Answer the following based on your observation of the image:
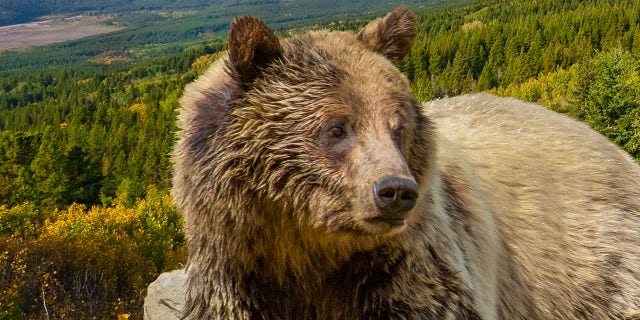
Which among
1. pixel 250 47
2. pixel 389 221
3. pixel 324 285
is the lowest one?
pixel 324 285

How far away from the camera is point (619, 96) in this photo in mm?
66000

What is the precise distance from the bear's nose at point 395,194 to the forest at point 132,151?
59.4 inches

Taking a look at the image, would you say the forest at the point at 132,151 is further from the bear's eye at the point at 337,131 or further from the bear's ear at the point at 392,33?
the bear's eye at the point at 337,131

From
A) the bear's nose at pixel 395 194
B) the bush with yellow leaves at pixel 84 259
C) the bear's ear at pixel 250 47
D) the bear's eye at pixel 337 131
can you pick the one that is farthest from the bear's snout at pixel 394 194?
the bush with yellow leaves at pixel 84 259

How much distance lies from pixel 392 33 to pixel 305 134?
1.17 metres

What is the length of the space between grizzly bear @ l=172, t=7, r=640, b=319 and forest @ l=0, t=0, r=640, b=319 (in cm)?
55

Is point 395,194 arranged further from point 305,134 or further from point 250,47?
point 250,47

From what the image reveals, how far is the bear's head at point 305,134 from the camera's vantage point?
339 centimetres

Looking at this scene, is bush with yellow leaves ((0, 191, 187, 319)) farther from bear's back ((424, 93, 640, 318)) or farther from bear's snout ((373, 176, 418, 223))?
bear's snout ((373, 176, 418, 223))

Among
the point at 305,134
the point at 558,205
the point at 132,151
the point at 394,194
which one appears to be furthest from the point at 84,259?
the point at 132,151

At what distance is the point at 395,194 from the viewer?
3086 mm

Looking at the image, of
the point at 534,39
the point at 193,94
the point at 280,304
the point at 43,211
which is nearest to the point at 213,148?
the point at 193,94

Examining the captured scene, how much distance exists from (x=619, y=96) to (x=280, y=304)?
71185mm

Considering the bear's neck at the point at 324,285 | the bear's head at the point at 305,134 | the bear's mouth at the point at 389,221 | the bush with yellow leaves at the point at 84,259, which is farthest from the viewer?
the bush with yellow leaves at the point at 84,259
